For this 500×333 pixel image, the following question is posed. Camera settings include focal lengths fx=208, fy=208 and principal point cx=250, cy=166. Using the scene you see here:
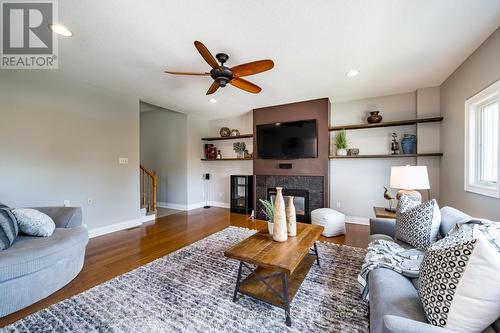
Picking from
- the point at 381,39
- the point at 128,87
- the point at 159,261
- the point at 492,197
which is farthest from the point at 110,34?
the point at 492,197

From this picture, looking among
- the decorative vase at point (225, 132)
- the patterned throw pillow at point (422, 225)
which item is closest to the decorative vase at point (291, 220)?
the patterned throw pillow at point (422, 225)

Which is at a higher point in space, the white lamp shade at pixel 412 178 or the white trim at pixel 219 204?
the white lamp shade at pixel 412 178

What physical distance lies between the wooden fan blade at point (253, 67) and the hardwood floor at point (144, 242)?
2.45m

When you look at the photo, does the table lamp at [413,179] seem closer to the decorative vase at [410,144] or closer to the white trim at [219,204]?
the decorative vase at [410,144]

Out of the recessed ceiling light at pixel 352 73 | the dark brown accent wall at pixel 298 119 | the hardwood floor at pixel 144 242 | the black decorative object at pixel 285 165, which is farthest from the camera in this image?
the black decorative object at pixel 285 165

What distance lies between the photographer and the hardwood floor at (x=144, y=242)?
80.1 inches

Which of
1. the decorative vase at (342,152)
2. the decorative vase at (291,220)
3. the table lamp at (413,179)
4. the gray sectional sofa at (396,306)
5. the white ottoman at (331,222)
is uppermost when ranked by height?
the decorative vase at (342,152)

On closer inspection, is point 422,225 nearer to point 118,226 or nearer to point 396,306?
point 396,306

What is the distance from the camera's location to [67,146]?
125 inches

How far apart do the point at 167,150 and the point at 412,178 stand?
5290 millimetres

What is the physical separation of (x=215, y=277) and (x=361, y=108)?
3970 mm

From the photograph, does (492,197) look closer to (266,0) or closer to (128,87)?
(266,0)

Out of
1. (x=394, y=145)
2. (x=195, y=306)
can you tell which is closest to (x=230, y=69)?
(x=195, y=306)

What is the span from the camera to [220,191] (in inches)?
231
